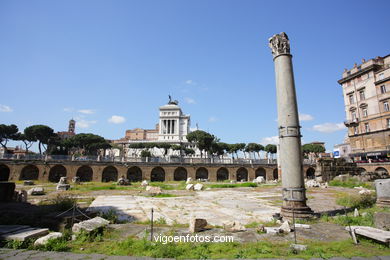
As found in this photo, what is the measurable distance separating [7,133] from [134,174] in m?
37.4

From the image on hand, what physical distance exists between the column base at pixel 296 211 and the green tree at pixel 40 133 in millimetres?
62088

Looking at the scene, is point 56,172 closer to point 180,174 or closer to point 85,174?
point 85,174

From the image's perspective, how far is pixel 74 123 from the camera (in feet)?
397

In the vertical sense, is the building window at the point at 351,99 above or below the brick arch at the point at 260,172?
above

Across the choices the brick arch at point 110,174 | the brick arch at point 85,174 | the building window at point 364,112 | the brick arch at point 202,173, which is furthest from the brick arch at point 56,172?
the building window at point 364,112

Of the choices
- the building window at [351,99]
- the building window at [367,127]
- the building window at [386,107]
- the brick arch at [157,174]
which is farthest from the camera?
the brick arch at [157,174]

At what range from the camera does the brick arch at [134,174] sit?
3993 centimetres

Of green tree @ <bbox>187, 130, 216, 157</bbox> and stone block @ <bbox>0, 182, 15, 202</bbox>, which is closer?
stone block @ <bbox>0, 182, 15, 202</bbox>

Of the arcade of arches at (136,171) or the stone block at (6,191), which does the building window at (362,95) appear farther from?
Result: the stone block at (6,191)

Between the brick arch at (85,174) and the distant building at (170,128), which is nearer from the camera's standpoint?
the brick arch at (85,174)

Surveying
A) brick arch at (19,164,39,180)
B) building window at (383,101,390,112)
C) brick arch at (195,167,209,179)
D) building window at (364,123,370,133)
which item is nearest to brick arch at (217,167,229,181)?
brick arch at (195,167,209,179)

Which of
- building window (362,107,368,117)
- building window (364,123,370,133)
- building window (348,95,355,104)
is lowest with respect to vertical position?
building window (364,123,370,133)

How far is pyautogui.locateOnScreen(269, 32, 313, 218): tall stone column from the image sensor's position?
6.90 metres

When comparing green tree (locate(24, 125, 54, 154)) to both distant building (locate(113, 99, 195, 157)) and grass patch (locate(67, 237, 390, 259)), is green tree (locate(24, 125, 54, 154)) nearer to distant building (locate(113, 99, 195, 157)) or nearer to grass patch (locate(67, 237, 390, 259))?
distant building (locate(113, 99, 195, 157))
